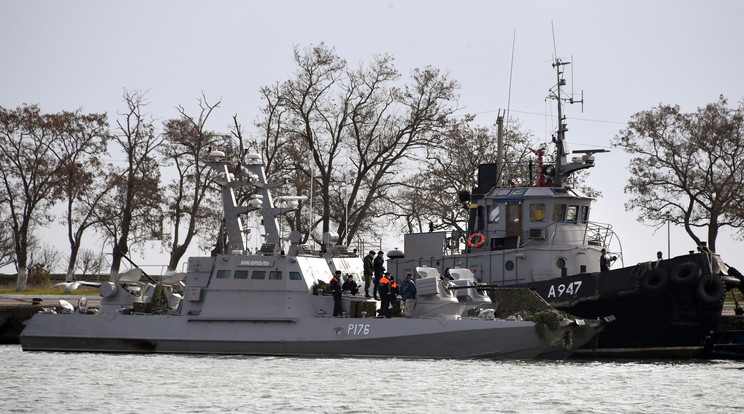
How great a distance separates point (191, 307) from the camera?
2947 cm

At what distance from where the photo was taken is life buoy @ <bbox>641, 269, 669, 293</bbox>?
2927 centimetres

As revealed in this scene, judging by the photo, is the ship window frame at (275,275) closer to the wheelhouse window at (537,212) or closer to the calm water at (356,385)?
the calm water at (356,385)

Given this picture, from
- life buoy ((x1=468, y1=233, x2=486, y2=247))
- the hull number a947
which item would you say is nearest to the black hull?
the hull number a947

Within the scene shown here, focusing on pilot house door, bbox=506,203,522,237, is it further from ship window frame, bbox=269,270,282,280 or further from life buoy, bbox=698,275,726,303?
ship window frame, bbox=269,270,282,280

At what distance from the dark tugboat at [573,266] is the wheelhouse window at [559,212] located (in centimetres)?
3

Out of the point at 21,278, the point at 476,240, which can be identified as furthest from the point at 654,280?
the point at 21,278

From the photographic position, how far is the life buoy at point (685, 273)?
2908 centimetres

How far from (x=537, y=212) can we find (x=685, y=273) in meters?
4.88

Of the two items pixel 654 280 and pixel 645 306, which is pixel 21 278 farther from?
pixel 654 280

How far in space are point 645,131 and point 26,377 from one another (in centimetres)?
2856

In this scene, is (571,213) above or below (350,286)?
above

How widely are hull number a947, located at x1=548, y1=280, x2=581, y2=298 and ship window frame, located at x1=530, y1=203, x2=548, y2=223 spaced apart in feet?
8.36

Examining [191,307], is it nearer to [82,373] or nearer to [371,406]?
[82,373]

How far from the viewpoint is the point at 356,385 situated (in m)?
22.9
